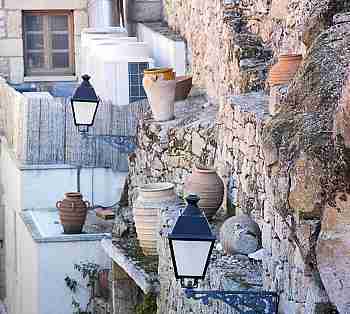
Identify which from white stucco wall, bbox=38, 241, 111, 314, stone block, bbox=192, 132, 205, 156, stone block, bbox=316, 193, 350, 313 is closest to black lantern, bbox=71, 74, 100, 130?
stone block, bbox=192, 132, 205, 156

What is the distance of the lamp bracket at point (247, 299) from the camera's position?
6074 millimetres

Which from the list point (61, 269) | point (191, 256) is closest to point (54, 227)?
point (61, 269)

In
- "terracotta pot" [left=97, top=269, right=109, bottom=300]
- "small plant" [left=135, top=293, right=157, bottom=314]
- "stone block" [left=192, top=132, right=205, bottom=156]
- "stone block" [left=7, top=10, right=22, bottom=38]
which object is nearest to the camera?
"small plant" [left=135, top=293, right=157, bottom=314]

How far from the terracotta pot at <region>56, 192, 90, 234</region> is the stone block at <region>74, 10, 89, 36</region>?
16.1 ft

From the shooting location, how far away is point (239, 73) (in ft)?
29.1

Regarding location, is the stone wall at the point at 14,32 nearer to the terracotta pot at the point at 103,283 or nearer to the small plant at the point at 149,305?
A: the terracotta pot at the point at 103,283

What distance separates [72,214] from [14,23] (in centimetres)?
503

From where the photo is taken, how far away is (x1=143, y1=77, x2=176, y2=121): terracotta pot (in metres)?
10.1

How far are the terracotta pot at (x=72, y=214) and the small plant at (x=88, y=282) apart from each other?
35 cm

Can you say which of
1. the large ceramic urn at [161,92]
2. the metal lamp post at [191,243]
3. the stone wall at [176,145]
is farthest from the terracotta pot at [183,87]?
the metal lamp post at [191,243]

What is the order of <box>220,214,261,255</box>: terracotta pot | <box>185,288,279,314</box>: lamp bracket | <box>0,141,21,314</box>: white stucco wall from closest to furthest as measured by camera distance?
<box>185,288,279,314</box>: lamp bracket, <box>220,214,261,255</box>: terracotta pot, <box>0,141,21,314</box>: white stucco wall

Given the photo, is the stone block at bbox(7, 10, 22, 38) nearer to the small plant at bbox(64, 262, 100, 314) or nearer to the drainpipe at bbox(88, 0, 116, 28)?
the drainpipe at bbox(88, 0, 116, 28)

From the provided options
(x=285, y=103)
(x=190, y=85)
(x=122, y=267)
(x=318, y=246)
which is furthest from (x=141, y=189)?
(x=318, y=246)

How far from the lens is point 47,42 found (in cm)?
1526
